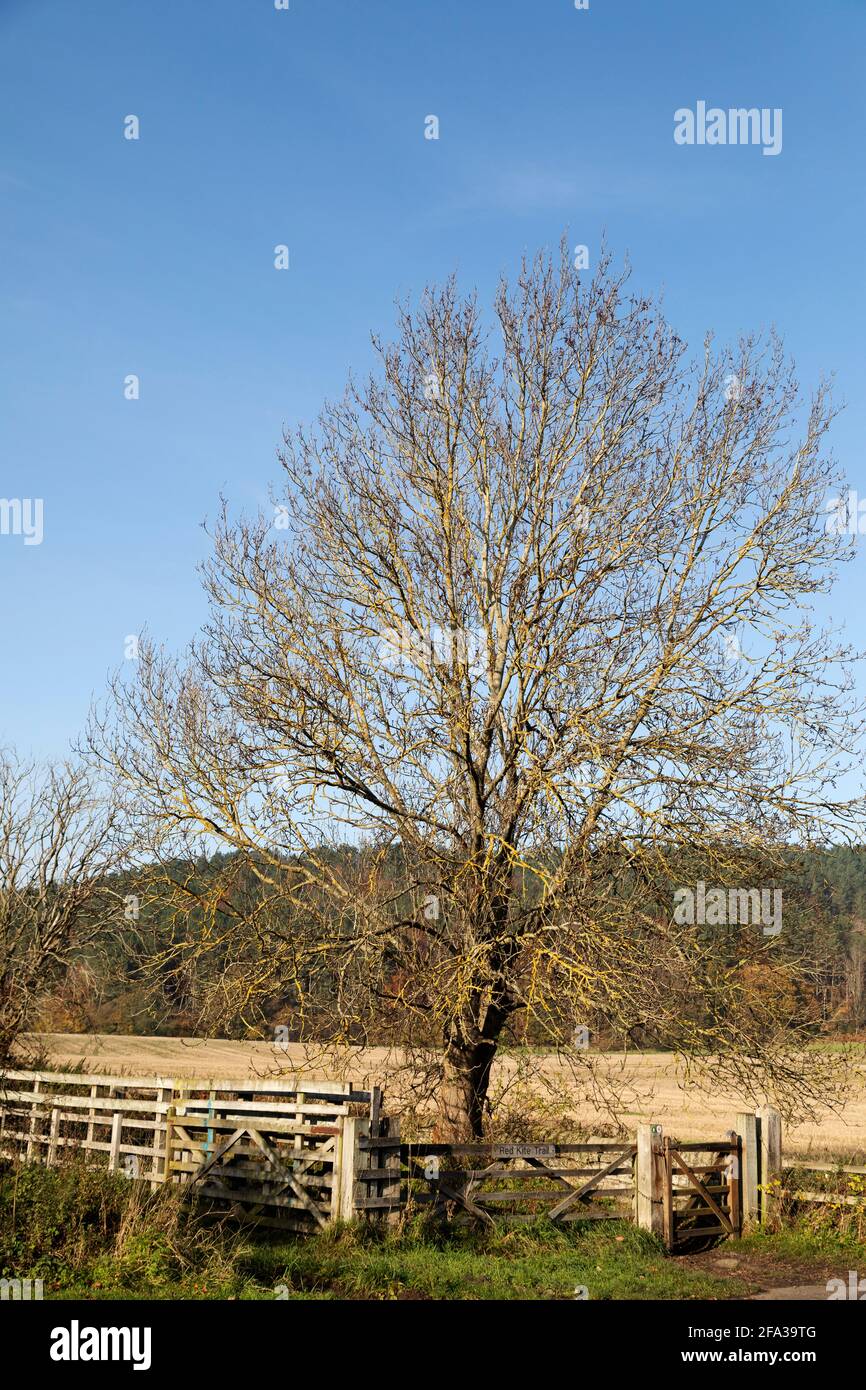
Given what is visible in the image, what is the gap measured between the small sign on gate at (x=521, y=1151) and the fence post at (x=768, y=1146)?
114 inches

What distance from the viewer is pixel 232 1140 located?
552 inches

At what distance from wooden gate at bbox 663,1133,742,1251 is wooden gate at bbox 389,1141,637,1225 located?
22.9 inches

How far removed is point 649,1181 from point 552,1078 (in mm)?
2937

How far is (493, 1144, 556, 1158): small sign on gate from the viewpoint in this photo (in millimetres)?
13797

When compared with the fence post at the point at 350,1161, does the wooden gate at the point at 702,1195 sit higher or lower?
lower

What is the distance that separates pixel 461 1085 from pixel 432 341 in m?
11.3

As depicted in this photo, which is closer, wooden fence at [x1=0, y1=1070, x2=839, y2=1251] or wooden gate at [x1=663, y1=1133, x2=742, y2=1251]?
wooden fence at [x1=0, y1=1070, x2=839, y2=1251]

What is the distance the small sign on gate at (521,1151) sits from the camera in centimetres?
1380

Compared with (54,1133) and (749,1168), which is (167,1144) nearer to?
(54,1133)
